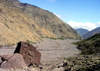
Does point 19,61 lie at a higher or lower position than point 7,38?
lower

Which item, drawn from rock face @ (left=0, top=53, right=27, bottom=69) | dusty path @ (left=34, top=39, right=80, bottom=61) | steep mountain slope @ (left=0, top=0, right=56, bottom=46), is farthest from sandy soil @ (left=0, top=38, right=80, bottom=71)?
rock face @ (left=0, top=53, right=27, bottom=69)

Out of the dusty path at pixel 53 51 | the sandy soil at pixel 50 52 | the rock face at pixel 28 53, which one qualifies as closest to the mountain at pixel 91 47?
the dusty path at pixel 53 51

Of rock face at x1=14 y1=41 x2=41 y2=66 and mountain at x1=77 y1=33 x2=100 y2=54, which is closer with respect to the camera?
rock face at x1=14 y1=41 x2=41 y2=66

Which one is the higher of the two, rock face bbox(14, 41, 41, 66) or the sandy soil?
rock face bbox(14, 41, 41, 66)

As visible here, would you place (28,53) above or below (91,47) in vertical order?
above

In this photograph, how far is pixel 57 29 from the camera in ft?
458

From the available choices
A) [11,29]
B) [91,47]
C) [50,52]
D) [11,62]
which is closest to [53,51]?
[50,52]

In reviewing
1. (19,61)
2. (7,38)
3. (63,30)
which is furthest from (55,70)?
(63,30)

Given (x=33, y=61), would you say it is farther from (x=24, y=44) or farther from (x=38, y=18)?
(x=38, y=18)

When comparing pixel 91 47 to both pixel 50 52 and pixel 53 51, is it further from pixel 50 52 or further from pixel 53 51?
pixel 50 52

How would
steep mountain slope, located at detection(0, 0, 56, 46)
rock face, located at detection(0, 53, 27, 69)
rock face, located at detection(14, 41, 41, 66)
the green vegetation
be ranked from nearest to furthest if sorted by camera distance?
1. rock face, located at detection(0, 53, 27, 69)
2. rock face, located at detection(14, 41, 41, 66)
3. the green vegetation
4. steep mountain slope, located at detection(0, 0, 56, 46)

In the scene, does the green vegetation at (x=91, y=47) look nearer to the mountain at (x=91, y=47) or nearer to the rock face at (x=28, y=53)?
the mountain at (x=91, y=47)

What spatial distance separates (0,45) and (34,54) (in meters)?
13.6

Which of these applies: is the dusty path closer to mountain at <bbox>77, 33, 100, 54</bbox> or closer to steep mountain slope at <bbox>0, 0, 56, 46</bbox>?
mountain at <bbox>77, 33, 100, 54</bbox>
